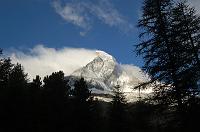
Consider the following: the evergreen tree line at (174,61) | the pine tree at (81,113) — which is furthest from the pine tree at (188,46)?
the pine tree at (81,113)

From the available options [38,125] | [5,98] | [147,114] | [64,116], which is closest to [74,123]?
[64,116]

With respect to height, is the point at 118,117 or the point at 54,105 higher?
the point at 54,105

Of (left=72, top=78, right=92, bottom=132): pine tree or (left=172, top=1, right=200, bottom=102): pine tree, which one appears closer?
(left=172, top=1, right=200, bottom=102): pine tree

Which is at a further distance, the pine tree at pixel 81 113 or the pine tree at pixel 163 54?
the pine tree at pixel 81 113

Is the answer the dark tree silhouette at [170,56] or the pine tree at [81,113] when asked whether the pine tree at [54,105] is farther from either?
the dark tree silhouette at [170,56]

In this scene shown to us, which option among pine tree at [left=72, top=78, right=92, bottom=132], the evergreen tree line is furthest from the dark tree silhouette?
pine tree at [left=72, top=78, right=92, bottom=132]

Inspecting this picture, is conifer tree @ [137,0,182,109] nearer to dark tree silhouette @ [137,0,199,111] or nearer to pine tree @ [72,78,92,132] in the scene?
dark tree silhouette @ [137,0,199,111]

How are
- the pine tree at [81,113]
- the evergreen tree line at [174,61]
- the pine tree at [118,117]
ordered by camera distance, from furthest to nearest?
the pine tree at [118,117] < the pine tree at [81,113] < the evergreen tree line at [174,61]

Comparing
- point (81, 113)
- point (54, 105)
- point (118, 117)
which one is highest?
point (54, 105)

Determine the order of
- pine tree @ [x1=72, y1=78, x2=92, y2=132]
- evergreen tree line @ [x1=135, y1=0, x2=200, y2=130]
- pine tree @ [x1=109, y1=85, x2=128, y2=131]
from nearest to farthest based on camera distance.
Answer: evergreen tree line @ [x1=135, y1=0, x2=200, y2=130], pine tree @ [x1=72, y1=78, x2=92, y2=132], pine tree @ [x1=109, y1=85, x2=128, y2=131]

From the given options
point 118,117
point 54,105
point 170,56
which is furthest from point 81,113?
point 170,56

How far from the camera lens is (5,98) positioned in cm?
3309

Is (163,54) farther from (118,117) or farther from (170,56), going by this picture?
(118,117)

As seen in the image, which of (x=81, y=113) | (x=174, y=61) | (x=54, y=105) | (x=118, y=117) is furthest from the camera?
(x=118, y=117)
